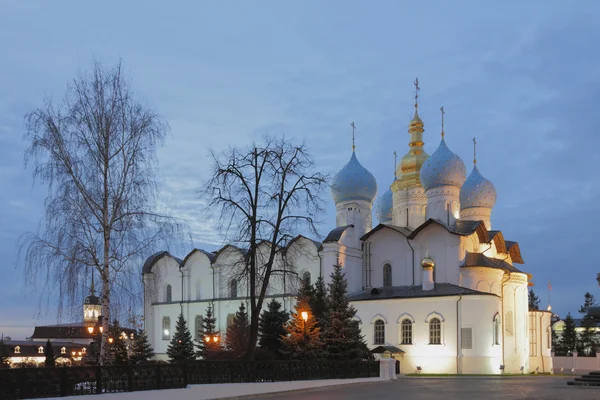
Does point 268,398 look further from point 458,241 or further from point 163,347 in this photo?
point 163,347

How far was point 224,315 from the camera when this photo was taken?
1870 inches

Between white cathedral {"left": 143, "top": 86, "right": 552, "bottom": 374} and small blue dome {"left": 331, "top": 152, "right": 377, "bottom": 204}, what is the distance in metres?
0.07

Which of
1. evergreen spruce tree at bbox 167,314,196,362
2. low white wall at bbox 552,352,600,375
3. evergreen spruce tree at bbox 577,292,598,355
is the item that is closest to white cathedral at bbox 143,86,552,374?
evergreen spruce tree at bbox 167,314,196,362

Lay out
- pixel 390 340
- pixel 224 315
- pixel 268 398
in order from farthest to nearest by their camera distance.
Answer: pixel 224 315
pixel 390 340
pixel 268 398

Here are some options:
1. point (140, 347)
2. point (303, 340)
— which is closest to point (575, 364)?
point (303, 340)

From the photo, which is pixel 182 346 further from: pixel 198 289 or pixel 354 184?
pixel 354 184

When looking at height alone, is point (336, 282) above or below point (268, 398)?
above

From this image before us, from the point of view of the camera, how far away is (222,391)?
1870 centimetres

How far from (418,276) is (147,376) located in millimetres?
26711

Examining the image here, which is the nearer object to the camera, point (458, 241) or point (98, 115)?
point (98, 115)

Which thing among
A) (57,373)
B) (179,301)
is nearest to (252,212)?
(57,373)

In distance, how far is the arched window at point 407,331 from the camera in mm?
38688

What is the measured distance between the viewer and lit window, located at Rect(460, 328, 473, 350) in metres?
37.0

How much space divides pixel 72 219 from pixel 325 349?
16.3 m
